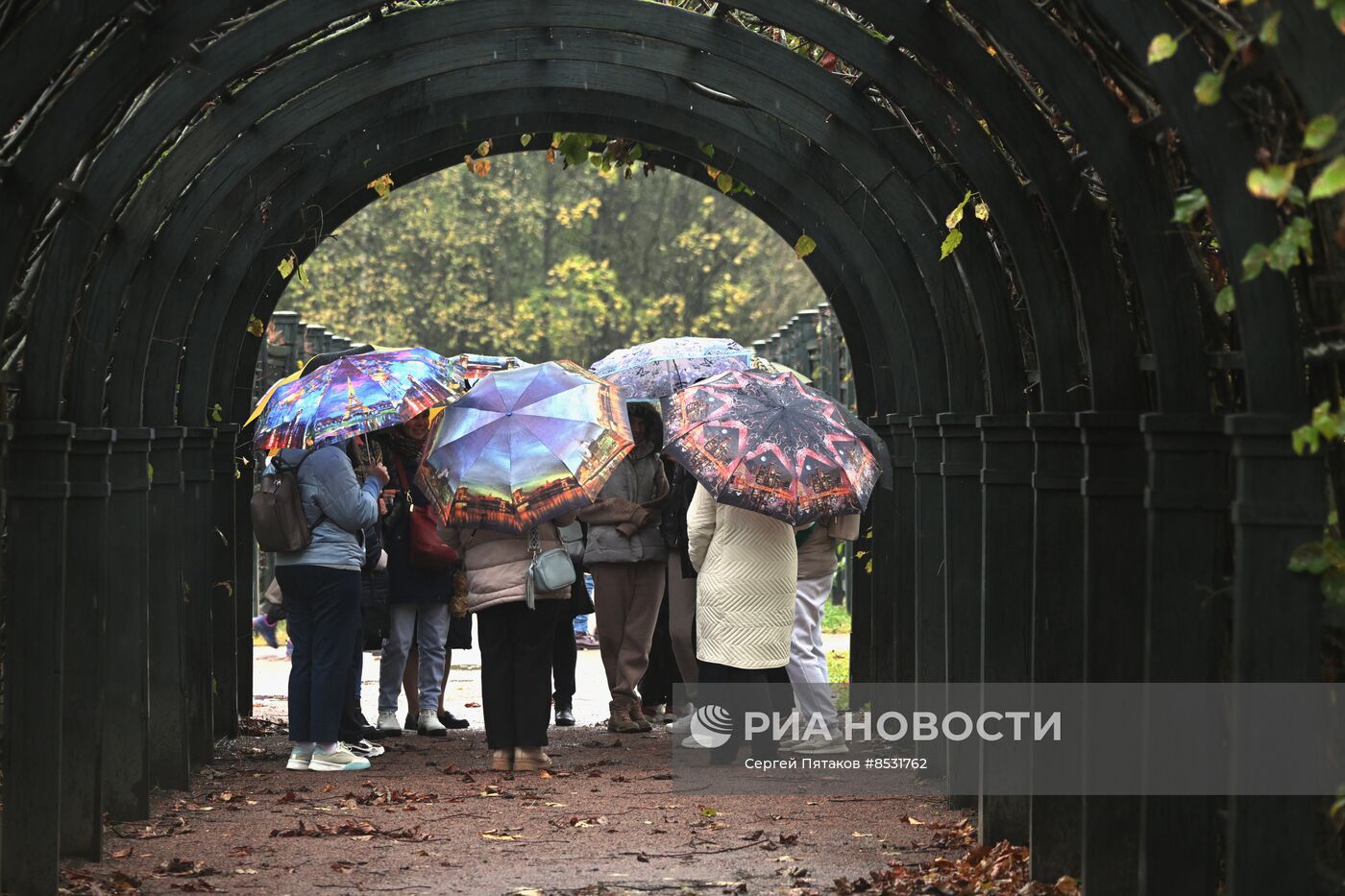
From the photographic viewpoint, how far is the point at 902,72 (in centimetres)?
830

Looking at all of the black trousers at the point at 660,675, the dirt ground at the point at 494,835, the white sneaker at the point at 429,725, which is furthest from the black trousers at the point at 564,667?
the dirt ground at the point at 494,835

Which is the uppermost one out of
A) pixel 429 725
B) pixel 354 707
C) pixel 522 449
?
pixel 522 449

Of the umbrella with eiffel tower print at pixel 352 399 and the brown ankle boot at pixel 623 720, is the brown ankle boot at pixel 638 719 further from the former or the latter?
the umbrella with eiffel tower print at pixel 352 399

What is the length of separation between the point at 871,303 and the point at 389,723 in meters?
4.05

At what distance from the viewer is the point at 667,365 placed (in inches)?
495

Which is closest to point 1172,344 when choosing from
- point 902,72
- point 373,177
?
point 902,72

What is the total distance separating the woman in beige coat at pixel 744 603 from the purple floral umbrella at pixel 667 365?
7.41ft

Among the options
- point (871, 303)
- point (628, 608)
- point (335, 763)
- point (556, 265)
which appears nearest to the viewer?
point (335, 763)

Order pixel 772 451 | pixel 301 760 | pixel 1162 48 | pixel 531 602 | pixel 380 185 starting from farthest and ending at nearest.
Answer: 1. pixel 380 185
2. pixel 301 760
3. pixel 531 602
4. pixel 772 451
5. pixel 1162 48

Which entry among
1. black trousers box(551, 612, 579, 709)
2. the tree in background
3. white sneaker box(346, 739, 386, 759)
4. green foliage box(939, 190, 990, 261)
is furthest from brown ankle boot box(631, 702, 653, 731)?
the tree in background

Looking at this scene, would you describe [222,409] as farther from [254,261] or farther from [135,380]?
[135,380]

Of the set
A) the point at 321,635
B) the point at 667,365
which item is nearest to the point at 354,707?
the point at 321,635

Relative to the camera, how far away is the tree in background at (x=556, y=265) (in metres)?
38.4

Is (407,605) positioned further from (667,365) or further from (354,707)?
(667,365)
